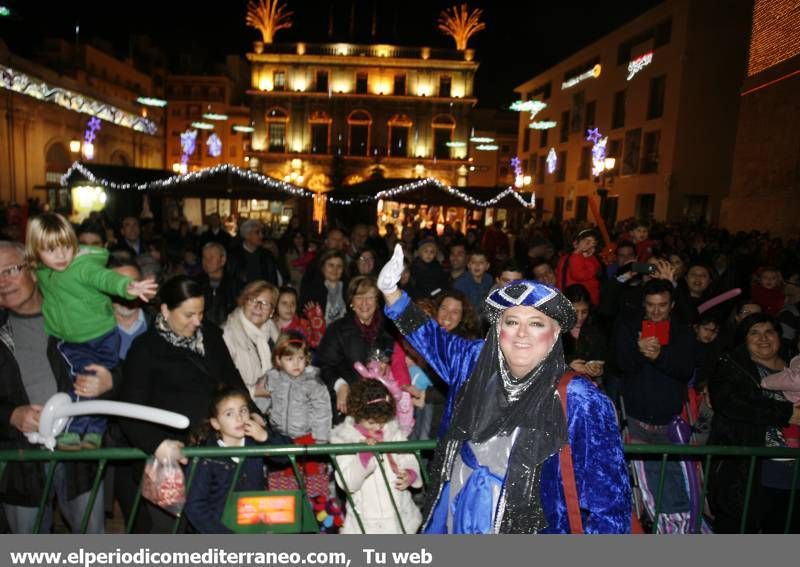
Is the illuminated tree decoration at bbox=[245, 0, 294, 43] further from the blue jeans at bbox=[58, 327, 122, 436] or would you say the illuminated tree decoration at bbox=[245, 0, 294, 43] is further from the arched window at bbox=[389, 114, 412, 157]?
the blue jeans at bbox=[58, 327, 122, 436]

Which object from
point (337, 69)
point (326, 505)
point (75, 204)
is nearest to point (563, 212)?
point (337, 69)

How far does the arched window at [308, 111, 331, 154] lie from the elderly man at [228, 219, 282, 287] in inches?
1566

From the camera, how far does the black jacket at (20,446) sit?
2.87 meters

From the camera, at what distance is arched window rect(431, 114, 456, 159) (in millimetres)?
46219

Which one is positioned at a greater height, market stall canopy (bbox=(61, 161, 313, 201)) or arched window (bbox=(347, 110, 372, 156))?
arched window (bbox=(347, 110, 372, 156))

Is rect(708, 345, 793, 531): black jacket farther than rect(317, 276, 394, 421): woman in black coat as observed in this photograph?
No

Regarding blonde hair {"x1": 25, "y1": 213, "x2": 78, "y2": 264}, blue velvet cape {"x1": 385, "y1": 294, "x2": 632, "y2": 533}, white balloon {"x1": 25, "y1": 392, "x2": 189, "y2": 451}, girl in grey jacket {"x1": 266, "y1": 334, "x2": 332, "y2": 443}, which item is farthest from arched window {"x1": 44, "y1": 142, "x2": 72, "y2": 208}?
blue velvet cape {"x1": 385, "y1": 294, "x2": 632, "y2": 533}

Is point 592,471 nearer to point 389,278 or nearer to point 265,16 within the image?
point 389,278

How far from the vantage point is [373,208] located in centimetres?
2309

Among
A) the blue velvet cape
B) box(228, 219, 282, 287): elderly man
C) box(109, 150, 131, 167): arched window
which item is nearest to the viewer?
the blue velvet cape

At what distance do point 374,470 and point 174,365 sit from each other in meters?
1.40

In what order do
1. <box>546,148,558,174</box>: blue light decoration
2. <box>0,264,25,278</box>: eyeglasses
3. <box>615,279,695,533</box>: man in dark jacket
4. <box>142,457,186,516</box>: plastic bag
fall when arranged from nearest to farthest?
<box>142,457,186,516</box>: plastic bag < <box>0,264,25,278</box>: eyeglasses < <box>615,279,695,533</box>: man in dark jacket < <box>546,148,558,174</box>: blue light decoration

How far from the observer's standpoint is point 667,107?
25.8 metres

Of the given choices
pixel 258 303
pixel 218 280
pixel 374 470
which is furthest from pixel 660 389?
pixel 218 280
